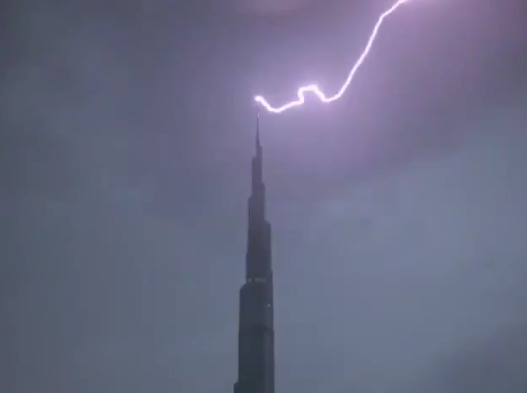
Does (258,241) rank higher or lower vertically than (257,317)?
higher

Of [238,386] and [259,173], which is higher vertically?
[259,173]

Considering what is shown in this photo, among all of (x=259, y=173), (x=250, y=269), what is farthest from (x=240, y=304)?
(x=259, y=173)

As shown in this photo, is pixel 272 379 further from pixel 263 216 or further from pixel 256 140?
pixel 256 140

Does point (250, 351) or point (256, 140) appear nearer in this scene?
point (250, 351)

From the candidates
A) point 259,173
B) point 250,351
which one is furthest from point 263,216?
point 250,351

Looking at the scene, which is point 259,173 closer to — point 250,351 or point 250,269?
point 250,269

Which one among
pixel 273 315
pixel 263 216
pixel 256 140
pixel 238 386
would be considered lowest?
pixel 238 386
